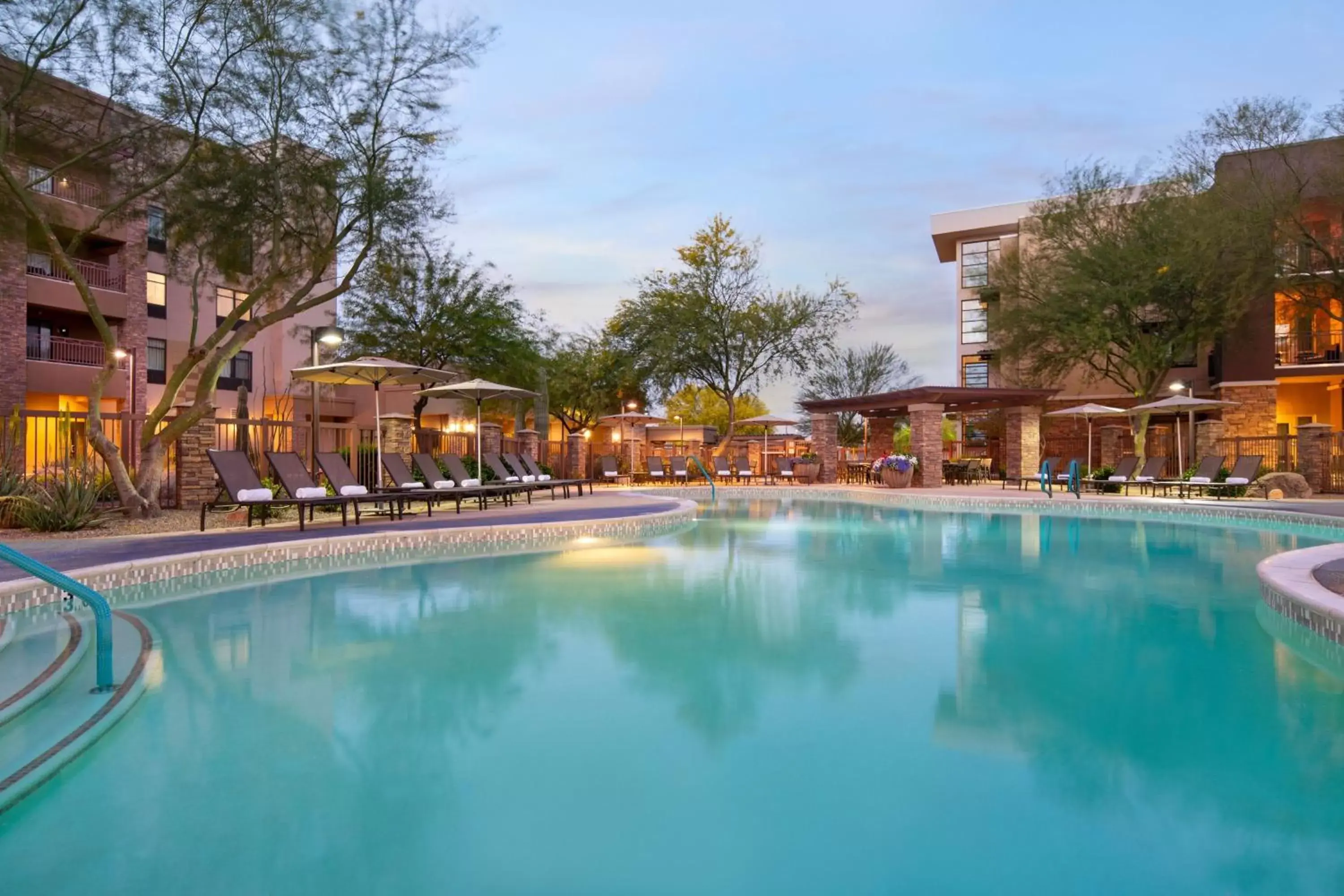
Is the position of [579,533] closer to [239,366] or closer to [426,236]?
Answer: [426,236]

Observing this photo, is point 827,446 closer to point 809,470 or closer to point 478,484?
point 809,470

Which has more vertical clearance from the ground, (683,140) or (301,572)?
(683,140)

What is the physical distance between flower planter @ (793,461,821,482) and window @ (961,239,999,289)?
1343 centimetres

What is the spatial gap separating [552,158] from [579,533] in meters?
18.8

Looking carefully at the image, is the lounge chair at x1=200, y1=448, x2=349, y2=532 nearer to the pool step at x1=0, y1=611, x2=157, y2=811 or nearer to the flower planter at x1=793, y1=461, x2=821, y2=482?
the pool step at x1=0, y1=611, x2=157, y2=811

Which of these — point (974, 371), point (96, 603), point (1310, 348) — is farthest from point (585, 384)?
point (96, 603)

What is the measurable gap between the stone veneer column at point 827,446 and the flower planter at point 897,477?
3606 mm

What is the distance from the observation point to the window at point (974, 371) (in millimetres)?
34062

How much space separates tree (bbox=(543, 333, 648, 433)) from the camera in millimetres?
34438

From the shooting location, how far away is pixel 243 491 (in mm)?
9883

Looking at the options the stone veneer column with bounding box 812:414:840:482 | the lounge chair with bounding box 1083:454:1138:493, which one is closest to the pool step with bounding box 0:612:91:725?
the lounge chair with bounding box 1083:454:1138:493

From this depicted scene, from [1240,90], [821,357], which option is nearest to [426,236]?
[821,357]

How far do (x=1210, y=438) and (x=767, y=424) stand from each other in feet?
38.0

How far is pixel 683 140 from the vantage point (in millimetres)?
29453
